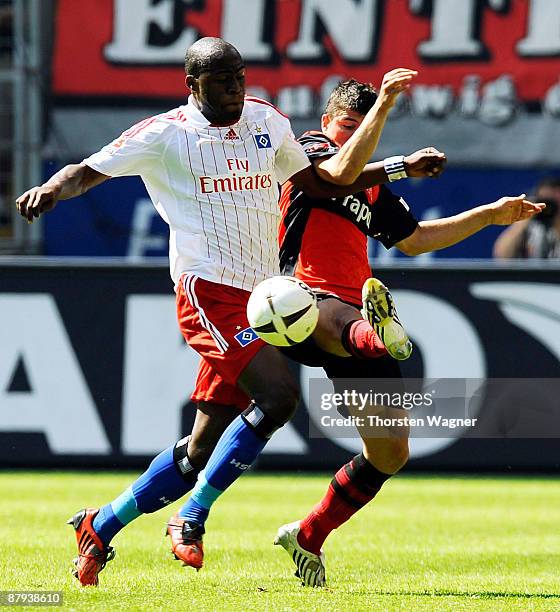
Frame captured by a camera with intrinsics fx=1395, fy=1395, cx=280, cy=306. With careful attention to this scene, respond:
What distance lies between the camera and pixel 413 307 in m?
11.0

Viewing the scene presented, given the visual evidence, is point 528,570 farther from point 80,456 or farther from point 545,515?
point 80,456

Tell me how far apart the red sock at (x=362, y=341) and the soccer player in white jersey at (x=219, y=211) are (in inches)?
13.8

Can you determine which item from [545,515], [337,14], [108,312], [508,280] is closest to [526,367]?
[508,280]

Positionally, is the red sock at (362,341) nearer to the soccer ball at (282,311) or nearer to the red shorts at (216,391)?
the soccer ball at (282,311)

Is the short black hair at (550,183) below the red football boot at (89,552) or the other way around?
the other way around

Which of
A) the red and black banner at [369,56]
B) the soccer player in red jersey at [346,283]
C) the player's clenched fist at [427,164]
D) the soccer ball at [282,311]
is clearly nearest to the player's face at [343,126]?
the soccer player in red jersey at [346,283]

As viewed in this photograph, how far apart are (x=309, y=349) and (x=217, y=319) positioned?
1.80 ft

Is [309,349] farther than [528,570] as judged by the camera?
No

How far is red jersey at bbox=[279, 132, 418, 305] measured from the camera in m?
6.54

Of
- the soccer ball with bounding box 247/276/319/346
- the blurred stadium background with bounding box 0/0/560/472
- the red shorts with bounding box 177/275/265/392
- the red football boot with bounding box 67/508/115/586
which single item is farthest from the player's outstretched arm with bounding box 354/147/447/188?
the blurred stadium background with bounding box 0/0/560/472

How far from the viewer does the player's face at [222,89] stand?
590cm

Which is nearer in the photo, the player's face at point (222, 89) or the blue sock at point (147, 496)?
the player's face at point (222, 89)

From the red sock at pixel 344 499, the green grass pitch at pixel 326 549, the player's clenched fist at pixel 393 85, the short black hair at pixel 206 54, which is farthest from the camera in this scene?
the red sock at pixel 344 499

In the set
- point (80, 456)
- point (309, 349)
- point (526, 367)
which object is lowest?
point (80, 456)
